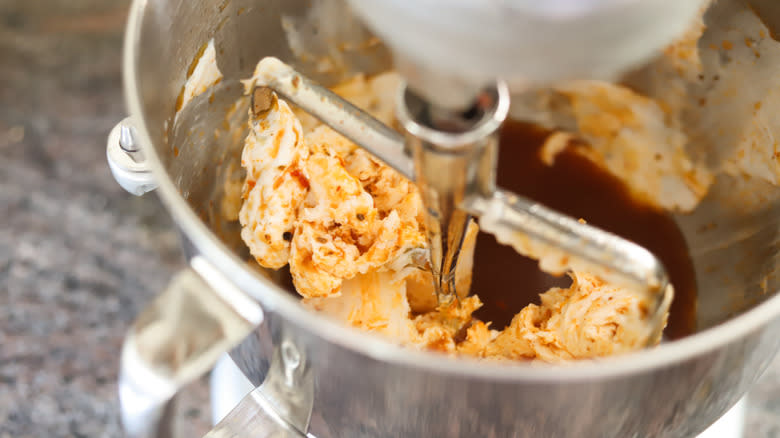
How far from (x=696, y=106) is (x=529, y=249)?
14.3 inches

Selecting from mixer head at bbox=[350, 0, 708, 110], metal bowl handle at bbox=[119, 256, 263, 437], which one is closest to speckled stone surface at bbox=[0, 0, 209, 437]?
metal bowl handle at bbox=[119, 256, 263, 437]

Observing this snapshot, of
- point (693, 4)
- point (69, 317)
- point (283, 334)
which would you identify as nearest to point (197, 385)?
point (69, 317)

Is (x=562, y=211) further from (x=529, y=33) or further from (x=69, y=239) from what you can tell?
(x=69, y=239)

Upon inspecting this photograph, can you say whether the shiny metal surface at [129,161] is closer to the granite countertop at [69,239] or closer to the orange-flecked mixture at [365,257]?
the orange-flecked mixture at [365,257]

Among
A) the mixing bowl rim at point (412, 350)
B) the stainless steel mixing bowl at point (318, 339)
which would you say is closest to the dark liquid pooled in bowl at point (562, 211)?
the stainless steel mixing bowl at point (318, 339)

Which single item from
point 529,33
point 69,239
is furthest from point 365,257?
point 69,239

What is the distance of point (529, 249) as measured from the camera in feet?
1.47

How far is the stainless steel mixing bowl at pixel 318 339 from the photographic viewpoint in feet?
1.23

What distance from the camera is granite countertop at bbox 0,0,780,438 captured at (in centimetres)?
85

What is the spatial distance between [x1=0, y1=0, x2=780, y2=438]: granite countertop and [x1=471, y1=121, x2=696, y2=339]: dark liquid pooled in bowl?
9.0 inches

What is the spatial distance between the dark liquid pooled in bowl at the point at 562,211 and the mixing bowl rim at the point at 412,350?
308 millimetres

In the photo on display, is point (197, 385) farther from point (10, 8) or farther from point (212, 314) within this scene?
point (10, 8)

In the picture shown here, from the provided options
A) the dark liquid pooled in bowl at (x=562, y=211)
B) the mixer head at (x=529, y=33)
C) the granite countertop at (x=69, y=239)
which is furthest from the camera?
the granite countertop at (x=69, y=239)

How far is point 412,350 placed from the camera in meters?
0.37
